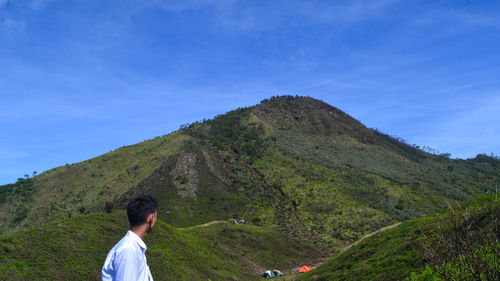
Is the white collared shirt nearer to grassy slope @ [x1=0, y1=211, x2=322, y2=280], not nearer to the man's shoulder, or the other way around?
the man's shoulder

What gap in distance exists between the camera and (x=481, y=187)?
99.2 meters

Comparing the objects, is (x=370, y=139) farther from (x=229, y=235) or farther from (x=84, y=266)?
(x=84, y=266)

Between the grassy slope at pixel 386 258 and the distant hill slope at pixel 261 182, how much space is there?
30.9 meters

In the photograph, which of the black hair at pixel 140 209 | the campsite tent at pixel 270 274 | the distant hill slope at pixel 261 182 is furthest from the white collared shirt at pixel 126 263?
the distant hill slope at pixel 261 182

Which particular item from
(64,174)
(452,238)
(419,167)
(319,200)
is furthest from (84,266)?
(419,167)

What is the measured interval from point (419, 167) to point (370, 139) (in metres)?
18.0

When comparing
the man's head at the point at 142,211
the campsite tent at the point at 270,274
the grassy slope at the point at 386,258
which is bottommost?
the campsite tent at the point at 270,274

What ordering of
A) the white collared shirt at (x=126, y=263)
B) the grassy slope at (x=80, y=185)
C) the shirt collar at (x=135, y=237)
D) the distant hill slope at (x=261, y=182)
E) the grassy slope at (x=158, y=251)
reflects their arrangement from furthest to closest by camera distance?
the grassy slope at (x=80, y=185)
the distant hill slope at (x=261, y=182)
the grassy slope at (x=158, y=251)
the shirt collar at (x=135, y=237)
the white collared shirt at (x=126, y=263)

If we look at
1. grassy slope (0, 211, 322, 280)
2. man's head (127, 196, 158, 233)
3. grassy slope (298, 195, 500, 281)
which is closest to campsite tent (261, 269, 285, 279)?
grassy slope (0, 211, 322, 280)

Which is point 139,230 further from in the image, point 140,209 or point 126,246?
A: point 126,246

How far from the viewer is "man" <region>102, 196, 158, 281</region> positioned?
412 cm

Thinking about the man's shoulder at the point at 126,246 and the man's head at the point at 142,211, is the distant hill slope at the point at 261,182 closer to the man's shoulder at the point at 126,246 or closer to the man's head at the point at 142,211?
the man's head at the point at 142,211

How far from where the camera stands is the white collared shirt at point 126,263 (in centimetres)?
411

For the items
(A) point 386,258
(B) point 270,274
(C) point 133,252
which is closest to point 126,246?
(C) point 133,252
